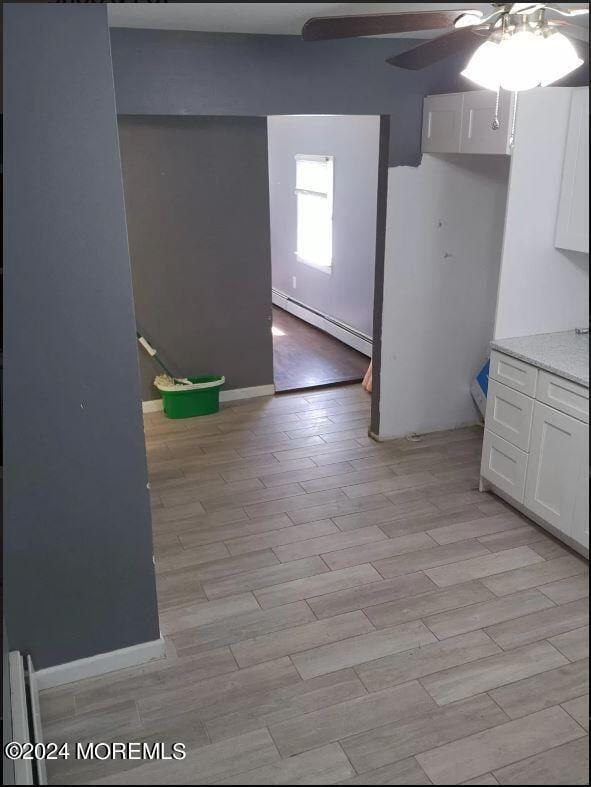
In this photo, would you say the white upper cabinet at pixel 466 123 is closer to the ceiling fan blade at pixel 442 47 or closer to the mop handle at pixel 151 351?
the ceiling fan blade at pixel 442 47

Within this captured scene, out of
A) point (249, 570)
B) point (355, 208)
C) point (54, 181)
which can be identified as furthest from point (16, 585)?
point (355, 208)

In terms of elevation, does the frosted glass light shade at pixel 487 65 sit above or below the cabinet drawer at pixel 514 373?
above

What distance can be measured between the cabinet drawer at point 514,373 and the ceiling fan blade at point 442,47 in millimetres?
1248

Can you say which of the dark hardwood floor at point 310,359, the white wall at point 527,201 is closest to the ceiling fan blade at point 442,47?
the white wall at point 527,201

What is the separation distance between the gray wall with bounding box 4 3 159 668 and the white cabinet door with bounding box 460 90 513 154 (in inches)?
71.6

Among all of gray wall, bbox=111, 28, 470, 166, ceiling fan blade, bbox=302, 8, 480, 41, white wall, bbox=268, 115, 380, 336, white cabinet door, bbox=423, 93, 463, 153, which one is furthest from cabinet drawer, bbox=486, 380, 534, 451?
white wall, bbox=268, 115, 380, 336

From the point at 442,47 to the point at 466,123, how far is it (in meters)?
1.24

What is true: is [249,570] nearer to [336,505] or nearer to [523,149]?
[336,505]

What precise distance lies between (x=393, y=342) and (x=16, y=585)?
2.37 metres

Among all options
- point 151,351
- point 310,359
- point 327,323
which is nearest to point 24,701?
point 151,351

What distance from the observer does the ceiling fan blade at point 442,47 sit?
1883 millimetres

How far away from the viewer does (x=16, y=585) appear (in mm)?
2012

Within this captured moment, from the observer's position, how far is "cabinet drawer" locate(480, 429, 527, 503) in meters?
2.97

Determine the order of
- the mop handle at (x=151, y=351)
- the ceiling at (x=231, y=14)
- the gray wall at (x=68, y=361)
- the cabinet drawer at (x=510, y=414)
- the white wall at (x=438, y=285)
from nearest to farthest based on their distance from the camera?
the gray wall at (x=68, y=361) → the ceiling at (x=231, y=14) → the cabinet drawer at (x=510, y=414) → the white wall at (x=438, y=285) → the mop handle at (x=151, y=351)
